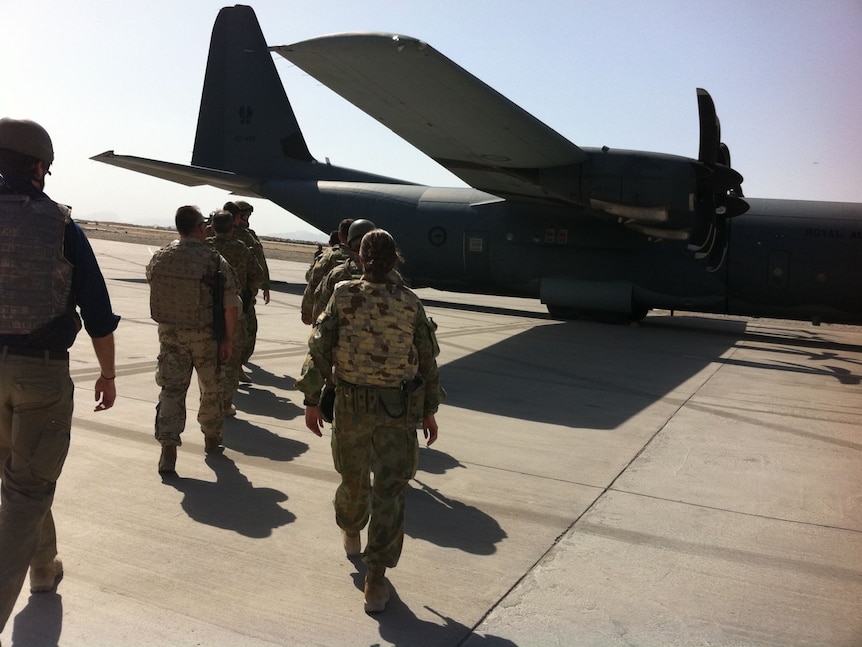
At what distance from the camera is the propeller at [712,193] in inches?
496

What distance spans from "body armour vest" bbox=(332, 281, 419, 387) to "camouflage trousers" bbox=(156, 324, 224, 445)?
217 cm

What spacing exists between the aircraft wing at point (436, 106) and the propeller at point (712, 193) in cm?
222

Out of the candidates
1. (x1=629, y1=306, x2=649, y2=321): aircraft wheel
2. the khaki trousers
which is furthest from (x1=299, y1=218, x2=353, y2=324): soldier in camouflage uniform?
(x1=629, y1=306, x2=649, y2=321): aircraft wheel

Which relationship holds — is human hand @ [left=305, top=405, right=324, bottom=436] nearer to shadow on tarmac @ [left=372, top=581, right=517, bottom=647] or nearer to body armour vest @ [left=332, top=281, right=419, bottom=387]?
body armour vest @ [left=332, top=281, right=419, bottom=387]

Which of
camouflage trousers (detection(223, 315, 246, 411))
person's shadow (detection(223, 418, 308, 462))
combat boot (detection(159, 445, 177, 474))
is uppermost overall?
camouflage trousers (detection(223, 315, 246, 411))

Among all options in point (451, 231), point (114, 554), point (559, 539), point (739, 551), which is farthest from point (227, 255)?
point (451, 231)

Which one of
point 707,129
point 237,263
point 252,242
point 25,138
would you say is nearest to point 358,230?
point 25,138

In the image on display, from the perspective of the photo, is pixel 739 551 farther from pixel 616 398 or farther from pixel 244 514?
pixel 616 398

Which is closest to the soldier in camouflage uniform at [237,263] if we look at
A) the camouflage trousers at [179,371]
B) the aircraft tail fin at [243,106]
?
the camouflage trousers at [179,371]

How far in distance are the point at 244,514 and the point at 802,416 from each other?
6.25m

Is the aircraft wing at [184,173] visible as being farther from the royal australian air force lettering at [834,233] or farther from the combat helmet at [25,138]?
the combat helmet at [25,138]

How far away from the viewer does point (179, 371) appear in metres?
5.61

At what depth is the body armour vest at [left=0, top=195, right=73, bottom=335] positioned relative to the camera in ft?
10.9

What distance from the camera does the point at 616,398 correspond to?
8.60m
